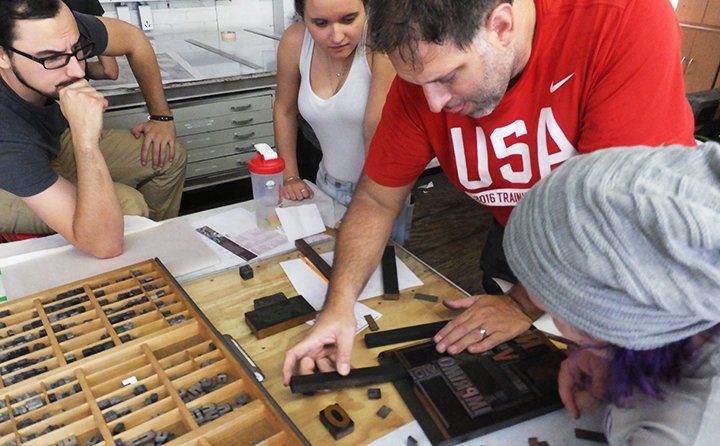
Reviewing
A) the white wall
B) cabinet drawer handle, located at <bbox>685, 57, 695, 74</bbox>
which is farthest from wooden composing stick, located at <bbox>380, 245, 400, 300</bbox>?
cabinet drawer handle, located at <bbox>685, 57, 695, 74</bbox>

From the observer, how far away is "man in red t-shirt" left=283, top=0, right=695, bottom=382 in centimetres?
91

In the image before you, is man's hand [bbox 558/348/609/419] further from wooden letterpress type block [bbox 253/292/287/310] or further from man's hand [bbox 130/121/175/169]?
man's hand [bbox 130/121/175/169]

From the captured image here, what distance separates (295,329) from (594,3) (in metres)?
0.85

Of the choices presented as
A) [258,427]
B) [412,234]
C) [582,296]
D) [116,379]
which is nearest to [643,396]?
[582,296]

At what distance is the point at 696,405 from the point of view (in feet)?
2.03

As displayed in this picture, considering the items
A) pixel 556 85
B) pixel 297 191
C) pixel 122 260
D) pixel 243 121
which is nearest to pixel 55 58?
pixel 122 260

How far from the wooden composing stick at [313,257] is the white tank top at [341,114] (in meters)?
0.38

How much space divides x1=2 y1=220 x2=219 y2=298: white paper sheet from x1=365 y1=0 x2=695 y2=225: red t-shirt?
1.84 feet

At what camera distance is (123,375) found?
93cm

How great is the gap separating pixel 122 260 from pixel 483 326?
0.89 meters

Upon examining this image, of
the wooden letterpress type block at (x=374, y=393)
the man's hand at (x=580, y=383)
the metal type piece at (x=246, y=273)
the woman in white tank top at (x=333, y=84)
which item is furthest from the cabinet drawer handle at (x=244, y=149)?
the man's hand at (x=580, y=383)

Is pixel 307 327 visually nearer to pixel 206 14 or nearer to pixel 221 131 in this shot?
pixel 221 131

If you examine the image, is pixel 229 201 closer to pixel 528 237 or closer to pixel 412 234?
pixel 412 234

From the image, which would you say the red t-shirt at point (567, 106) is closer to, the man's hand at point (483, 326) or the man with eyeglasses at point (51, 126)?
→ the man's hand at point (483, 326)
